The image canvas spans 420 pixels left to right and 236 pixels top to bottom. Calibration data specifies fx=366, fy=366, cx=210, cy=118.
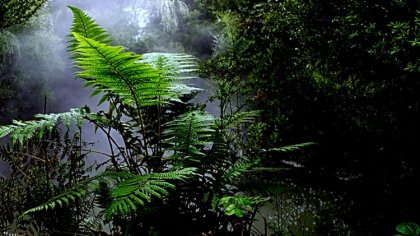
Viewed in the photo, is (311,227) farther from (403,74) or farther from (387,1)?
(387,1)

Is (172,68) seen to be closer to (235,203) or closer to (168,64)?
(168,64)

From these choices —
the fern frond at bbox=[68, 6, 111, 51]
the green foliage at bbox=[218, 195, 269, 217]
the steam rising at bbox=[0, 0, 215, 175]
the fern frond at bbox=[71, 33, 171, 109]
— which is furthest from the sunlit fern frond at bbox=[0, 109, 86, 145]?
the steam rising at bbox=[0, 0, 215, 175]

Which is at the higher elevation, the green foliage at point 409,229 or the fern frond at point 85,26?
the fern frond at point 85,26

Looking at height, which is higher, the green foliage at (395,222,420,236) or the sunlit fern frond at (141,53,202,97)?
the sunlit fern frond at (141,53,202,97)

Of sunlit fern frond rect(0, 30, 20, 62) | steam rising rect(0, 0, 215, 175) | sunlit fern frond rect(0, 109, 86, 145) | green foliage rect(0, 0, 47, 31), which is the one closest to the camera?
sunlit fern frond rect(0, 109, 86, 145)

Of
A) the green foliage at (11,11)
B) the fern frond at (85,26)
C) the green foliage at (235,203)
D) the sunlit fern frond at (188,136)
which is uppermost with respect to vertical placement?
the green foliage at (11,11)

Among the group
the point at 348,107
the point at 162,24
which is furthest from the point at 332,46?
the point at 162,24

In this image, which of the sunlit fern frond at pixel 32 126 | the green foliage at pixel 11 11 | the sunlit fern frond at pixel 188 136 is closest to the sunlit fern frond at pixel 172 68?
the sunlit fern frond at pixel 188 136

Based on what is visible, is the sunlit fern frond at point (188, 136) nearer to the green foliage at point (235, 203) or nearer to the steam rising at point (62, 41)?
the green foliage at point (235, 203)

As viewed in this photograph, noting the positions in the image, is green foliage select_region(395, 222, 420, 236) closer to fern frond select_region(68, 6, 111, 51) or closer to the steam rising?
fern frond select_region(68, 6, 111, 51)

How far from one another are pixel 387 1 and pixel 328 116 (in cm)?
117

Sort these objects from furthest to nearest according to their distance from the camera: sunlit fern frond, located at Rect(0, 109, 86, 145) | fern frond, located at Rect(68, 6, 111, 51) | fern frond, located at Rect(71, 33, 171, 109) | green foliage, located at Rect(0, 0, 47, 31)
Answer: green foliage, located at Rect(0, 0, 47, 31) → fern frond, located at Rect(68, 6, 111, 51) → sunlit fern frond, located at Rect(0, 109, 86, 145) → fern frond, located at Rect(71, 33, 171, 109)

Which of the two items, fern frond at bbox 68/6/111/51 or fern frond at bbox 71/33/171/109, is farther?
fern frond at bbox 68/6/111/51

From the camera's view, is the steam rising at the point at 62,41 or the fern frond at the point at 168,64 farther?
the steam rising at the point at 62,41
